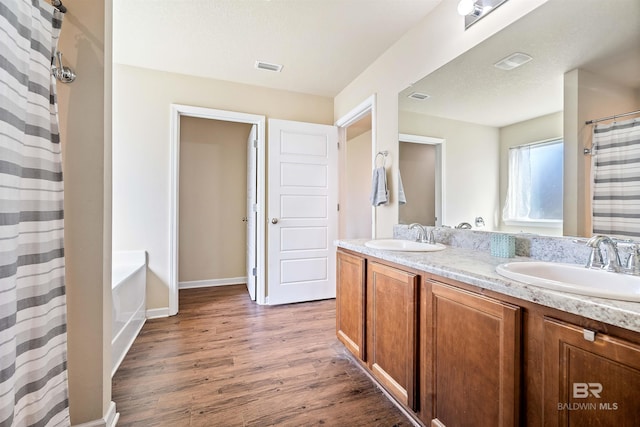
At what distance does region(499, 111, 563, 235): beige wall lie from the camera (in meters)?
1.26

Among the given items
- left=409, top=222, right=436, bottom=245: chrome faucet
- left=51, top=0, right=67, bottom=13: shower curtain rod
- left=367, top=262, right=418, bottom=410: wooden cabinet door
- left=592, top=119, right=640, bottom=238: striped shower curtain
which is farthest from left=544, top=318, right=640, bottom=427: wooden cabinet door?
left=51, top=0, right=67, bottom=13: shower curtain rod

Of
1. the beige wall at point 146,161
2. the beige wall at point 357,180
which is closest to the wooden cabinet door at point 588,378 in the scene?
the beige wall at point 146,161

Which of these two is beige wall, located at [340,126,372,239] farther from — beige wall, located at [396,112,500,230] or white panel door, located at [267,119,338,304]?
beige wall, located at [396,112,500,230]

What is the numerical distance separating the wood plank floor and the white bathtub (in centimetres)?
9

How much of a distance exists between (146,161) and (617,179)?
3.29 metres

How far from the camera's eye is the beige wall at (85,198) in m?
1.20

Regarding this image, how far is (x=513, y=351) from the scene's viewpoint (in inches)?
32.8

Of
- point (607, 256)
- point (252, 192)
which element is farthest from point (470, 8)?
point (252, 192)

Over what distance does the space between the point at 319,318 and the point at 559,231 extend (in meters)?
2.01

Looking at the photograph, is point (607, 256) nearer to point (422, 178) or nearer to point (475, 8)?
point (422, 178)

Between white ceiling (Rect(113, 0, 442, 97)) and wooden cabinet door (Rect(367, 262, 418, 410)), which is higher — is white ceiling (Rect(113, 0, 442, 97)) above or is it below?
above

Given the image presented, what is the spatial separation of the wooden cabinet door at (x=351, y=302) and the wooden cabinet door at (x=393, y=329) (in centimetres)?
6

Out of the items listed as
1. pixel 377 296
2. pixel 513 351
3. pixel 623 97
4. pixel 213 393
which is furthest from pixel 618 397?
pixel 213 393

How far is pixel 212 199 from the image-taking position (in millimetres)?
3809
